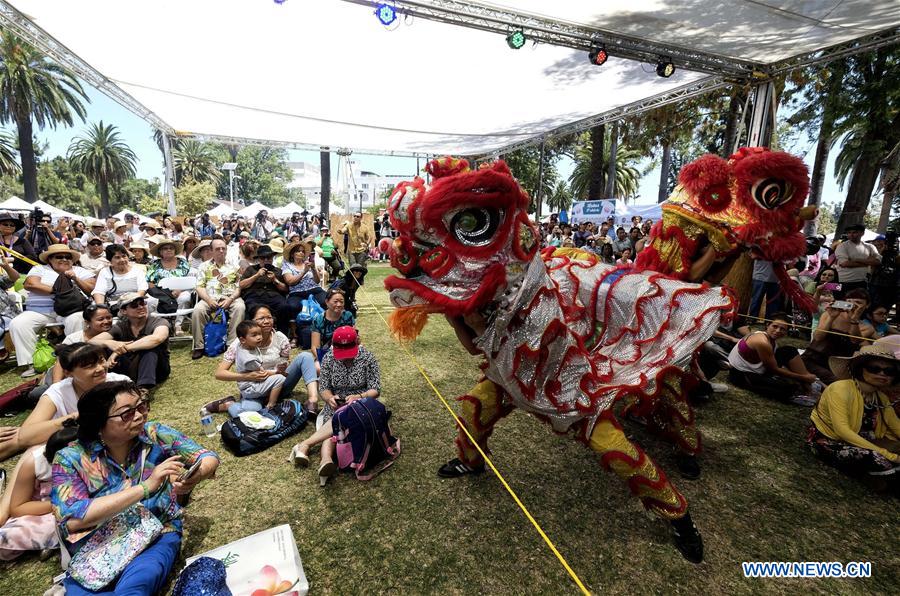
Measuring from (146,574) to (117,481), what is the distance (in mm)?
437

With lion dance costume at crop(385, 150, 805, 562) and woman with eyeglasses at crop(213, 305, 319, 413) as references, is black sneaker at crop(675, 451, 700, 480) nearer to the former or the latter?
lion dance costume at crop(385, 150, 805, 562)

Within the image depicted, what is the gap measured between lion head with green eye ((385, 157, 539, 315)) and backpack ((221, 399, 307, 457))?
2.15m

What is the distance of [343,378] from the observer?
3.21 m

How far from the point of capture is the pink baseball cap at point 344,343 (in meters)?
3.13

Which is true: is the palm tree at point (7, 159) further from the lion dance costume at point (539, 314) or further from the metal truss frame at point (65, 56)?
the lion dance costume at point (539, 314)

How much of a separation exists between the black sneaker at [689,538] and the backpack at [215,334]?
5136mm

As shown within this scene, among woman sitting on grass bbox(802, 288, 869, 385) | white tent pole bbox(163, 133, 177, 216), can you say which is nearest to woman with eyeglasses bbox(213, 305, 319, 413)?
woman sitting on grass bbox(802, 288, 869, 385)

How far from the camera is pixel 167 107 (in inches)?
377

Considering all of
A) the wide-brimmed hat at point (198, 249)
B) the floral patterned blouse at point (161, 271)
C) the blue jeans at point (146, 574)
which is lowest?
the blue jeans at point (146, 574)

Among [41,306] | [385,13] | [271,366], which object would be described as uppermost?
[385,13]

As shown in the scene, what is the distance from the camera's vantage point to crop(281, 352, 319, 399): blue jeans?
3672 millimetres

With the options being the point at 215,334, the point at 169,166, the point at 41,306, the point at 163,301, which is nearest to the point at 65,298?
the point at 41,306

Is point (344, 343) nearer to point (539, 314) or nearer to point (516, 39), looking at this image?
point (539, 314)

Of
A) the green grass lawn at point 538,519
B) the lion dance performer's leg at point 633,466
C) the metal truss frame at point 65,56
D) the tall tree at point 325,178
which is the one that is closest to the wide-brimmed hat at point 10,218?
the metal truss frame at point 65,56
